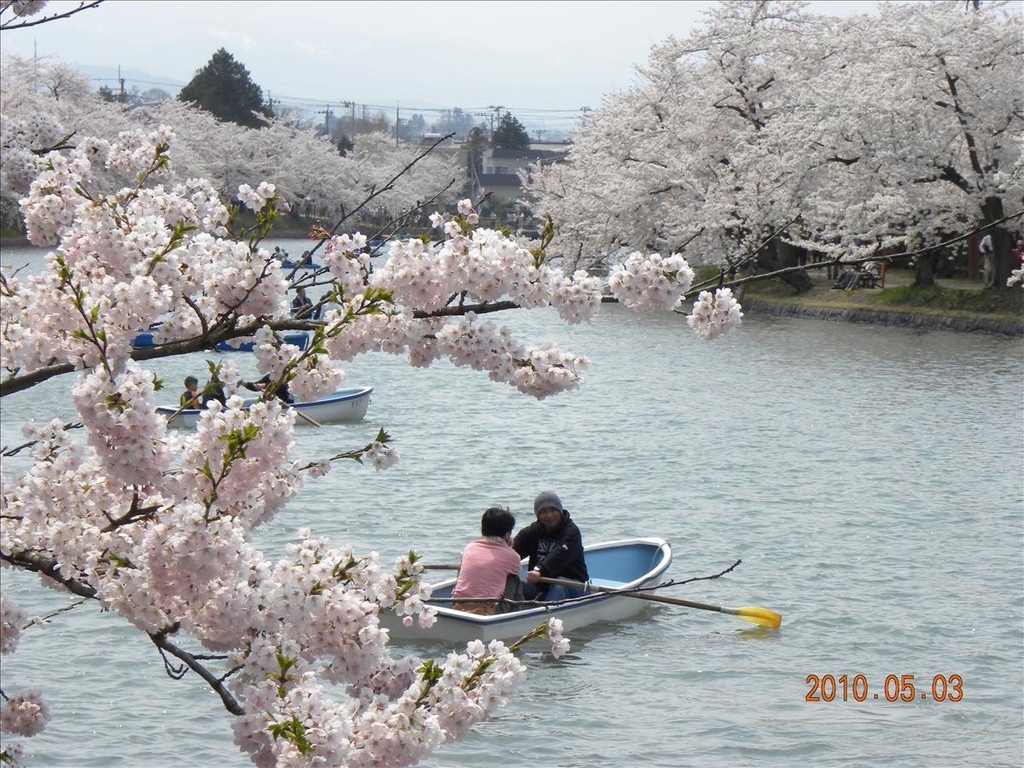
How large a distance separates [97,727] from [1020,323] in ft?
72.3

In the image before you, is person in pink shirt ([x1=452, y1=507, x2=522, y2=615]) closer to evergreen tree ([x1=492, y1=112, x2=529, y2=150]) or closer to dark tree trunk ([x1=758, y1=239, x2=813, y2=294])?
dark tree trunk ([x1=758, y1=239, x2=813, y2=294])

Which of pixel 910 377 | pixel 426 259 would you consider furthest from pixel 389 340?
pixel 910 377

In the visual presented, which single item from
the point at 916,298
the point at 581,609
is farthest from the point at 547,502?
the point at 916,298

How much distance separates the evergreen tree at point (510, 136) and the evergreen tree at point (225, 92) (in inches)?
1433

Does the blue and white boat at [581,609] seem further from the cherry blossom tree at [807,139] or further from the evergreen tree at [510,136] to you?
the evergreen tree at [510,136]

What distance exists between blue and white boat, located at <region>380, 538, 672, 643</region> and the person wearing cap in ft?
0.57

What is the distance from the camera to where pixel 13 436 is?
17.9 metres

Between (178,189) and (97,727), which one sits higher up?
(178,189)

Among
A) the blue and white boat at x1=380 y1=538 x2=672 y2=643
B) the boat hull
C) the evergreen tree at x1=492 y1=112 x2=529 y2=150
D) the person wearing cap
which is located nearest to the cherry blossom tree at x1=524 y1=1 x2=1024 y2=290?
the boat hull

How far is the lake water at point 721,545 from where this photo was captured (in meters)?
8.30

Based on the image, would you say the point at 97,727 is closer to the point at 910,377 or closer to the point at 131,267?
the point at 131,267

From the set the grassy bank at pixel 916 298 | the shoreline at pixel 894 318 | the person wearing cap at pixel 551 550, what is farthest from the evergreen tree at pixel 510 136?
the person wearing cap at pixel 551 550

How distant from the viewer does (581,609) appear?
32.6 feet
